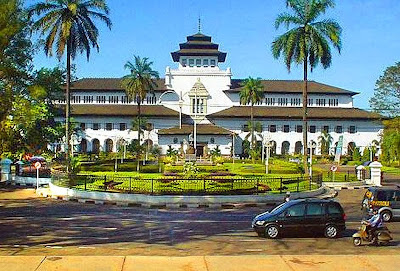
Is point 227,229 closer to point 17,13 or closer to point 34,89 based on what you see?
point 34,89

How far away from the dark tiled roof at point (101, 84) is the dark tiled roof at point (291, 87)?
13368mm

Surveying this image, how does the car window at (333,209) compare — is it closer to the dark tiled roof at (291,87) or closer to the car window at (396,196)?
the car window at (396,196)

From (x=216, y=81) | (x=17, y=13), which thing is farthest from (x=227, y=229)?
(x=216, y=81)

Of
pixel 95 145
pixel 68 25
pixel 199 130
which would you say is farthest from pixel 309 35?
pixel 95 145

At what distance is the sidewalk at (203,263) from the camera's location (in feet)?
41.5

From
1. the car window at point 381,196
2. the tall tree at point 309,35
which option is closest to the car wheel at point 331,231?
the car window at point 381,196

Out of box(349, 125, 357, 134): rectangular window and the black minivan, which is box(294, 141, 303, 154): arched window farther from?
the black minivan

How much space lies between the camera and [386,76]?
7494 centimetres

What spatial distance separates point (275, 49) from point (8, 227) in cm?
2895

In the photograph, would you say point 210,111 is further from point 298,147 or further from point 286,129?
point 298,147

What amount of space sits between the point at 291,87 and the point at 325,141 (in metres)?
12.9

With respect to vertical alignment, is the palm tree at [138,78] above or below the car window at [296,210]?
above

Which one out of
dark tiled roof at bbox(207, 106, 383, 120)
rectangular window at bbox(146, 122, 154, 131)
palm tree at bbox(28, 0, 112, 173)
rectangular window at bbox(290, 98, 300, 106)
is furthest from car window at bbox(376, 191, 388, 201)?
rectangular window at bbox(290, 98, 300, 106)

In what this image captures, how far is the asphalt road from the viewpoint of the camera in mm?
15570
